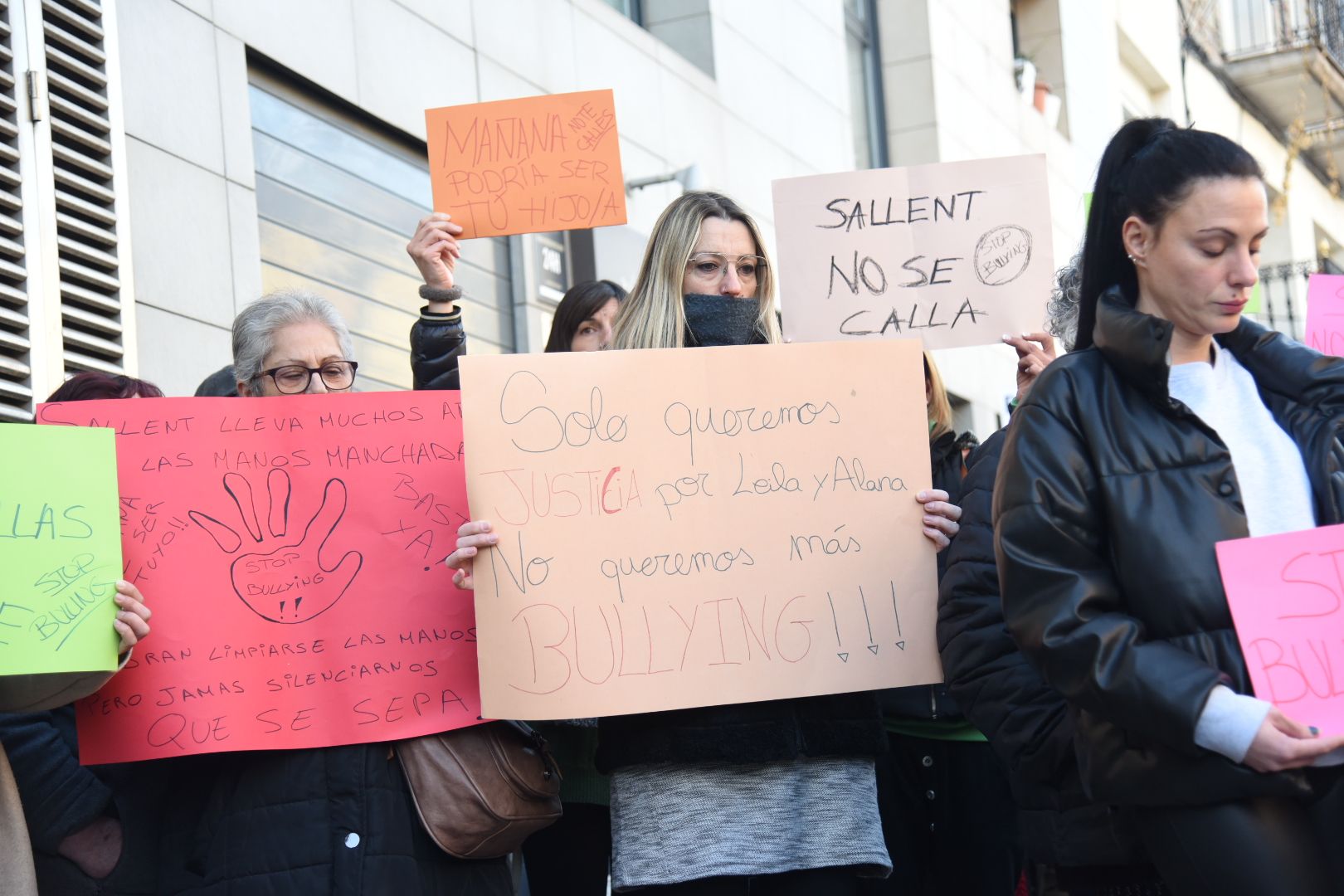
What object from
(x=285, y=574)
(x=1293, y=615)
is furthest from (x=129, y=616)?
(x=1293, y=615)

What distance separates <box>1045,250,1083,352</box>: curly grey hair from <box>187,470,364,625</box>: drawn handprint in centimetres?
169

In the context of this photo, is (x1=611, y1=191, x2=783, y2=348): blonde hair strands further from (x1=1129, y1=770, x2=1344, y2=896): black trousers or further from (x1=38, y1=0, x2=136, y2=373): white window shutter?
(x1=38, y1=0, x2=136, y2=373): white window shutter

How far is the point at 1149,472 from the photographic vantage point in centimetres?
274

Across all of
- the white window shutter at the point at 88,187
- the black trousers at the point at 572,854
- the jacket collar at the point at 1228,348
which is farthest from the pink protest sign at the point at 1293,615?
the white window shutter at the point at 88,187

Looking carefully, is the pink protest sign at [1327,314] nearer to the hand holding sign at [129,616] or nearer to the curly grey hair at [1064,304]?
the curly grey hair at [1064,304]

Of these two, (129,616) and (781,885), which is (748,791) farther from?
(129,616)

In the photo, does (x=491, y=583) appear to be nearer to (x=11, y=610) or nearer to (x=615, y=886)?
(x=615, y=886)

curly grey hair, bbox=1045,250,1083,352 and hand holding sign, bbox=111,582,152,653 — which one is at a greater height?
curly grey hair, bbox=1045,250,1083,352

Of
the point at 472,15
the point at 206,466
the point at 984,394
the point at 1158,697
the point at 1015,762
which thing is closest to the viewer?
the point at 1158,697

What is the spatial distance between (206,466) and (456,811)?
34.8 inches

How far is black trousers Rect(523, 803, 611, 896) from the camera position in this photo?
397cm

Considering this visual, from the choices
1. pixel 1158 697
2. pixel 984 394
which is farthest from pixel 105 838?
pixel 984 394

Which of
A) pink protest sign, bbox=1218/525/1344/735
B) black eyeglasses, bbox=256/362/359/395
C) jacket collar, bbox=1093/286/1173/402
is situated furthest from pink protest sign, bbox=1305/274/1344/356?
black eyeglasses, bbox=256/362/359/395

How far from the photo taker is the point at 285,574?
3578mm
